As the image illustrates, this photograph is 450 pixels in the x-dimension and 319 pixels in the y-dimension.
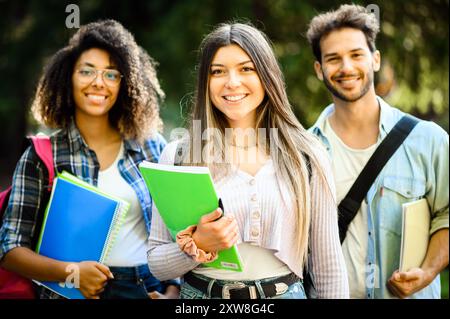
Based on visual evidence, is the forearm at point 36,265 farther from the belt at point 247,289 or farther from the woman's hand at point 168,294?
the belt at point 247,289


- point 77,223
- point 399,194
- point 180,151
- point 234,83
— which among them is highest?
point 234,83

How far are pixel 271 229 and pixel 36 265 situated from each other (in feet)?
3.73

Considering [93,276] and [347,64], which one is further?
[347,64]

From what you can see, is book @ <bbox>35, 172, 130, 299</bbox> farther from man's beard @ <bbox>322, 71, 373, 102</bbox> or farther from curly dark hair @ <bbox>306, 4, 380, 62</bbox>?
curly dark hair @ <bbox>306, 4, 380, 62</bbox>

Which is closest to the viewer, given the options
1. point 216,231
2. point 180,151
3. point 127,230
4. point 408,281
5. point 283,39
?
point 216,231

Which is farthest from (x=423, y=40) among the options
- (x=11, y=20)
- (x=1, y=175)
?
(x=1, y=175)

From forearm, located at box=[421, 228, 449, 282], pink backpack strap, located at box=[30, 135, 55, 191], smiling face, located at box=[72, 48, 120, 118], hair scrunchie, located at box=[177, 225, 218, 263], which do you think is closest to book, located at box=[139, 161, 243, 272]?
hair scrunchie, located at box=[177, 225, 218, 263]

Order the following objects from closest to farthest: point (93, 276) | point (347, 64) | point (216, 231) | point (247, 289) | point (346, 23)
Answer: point (216, 231), point (247, 289), point (93, 276), point (347, 64), point (346, 23)

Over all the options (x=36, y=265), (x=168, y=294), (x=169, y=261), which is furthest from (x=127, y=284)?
(x=169, y=261)

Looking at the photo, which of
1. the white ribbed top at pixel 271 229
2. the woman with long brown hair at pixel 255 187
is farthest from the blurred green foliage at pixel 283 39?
the white ribbed top at pixel 271 229

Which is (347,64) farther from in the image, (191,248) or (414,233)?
(191,248)

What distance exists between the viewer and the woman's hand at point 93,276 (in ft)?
8.30

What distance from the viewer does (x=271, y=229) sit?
86.8 inches

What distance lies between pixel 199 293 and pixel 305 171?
649 mm
